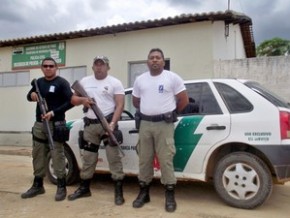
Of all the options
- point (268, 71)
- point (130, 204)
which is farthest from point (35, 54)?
point (130, 204)

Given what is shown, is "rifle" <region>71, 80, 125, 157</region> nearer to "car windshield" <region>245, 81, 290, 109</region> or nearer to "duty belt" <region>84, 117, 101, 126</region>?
"duty belt" <region>84, 117, 101, 126</region>

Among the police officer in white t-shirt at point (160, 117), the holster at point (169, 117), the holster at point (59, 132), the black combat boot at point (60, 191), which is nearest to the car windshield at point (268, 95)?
the police officer in white t-shirt at point (160, 117)

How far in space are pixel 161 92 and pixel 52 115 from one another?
5.06 ft

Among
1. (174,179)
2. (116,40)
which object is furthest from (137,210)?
(116,40)

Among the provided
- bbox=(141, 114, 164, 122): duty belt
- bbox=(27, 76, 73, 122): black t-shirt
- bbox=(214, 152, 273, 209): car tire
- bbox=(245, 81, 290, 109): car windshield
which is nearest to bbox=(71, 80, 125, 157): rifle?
bbox=(27, 76, 73, 122): black t-shirt

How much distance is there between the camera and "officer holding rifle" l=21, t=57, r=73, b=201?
5.09 meters

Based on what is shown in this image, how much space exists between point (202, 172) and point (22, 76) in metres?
9.40

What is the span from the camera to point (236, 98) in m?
4.79

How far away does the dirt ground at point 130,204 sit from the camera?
14.7ft

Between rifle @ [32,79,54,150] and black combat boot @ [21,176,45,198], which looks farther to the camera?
black combat boot @ [21,176,45,198]

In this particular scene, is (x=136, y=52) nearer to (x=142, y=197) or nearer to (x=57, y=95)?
(x=57, y=95)

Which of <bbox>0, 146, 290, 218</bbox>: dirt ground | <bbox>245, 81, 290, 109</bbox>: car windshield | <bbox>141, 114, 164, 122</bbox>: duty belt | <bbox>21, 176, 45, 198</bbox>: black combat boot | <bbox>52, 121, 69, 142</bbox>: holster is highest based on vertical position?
<bbox>245, 81, 290, 109</bbox>: car windshield

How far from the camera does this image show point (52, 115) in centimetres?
509

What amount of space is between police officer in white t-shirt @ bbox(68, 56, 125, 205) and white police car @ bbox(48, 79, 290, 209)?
568 mm
